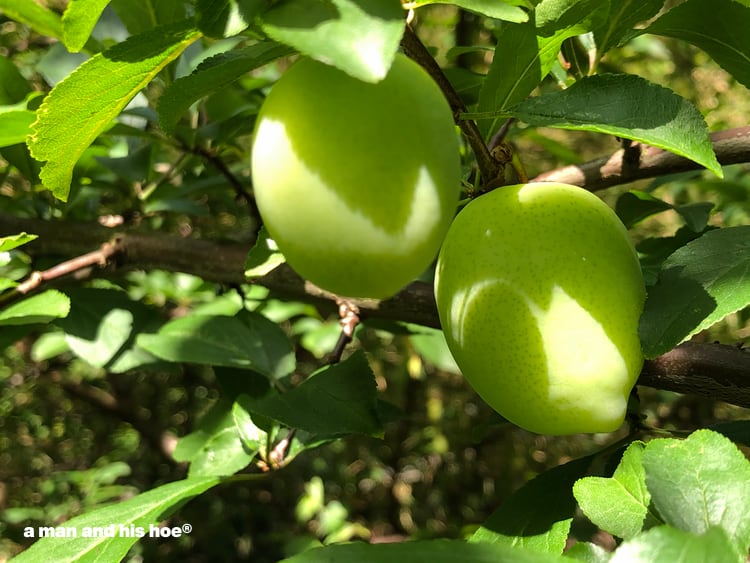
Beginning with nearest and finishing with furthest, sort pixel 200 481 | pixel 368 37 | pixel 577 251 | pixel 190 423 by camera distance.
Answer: pixel 368 37
pixel 577 251
pixel 200 481
pixel 190 423

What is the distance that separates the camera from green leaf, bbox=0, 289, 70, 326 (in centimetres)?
63

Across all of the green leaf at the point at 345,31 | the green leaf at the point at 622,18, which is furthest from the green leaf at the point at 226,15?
the green leaf at the point at 622,18

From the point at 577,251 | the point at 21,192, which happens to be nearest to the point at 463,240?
the point at 577,251

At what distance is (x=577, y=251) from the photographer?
407 millimetres

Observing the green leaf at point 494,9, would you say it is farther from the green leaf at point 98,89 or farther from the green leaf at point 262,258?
the green leaf at point 262,258

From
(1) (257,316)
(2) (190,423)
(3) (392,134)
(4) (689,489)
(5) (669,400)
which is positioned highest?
(3) (392,134)

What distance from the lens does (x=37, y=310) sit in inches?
25.1

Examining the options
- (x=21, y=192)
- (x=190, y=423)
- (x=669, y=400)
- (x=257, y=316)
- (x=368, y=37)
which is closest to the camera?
(x=368, y=37)

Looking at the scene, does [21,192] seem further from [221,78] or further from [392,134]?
[392,134]

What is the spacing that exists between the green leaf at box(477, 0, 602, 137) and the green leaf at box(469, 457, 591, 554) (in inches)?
12.2

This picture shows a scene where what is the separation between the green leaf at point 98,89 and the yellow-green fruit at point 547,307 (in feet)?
0.71

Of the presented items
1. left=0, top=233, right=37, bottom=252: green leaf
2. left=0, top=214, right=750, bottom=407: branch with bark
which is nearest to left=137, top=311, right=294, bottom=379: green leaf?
left=0, top=214, right=750, bottom=407: branch with bark

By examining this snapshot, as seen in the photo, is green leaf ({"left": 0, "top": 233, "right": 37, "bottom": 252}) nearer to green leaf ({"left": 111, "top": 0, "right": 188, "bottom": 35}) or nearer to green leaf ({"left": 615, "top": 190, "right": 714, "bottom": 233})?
green leaf ({"left": 111, "top": 0, "right": 188, "bottom": 35})

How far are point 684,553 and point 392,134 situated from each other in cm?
24
